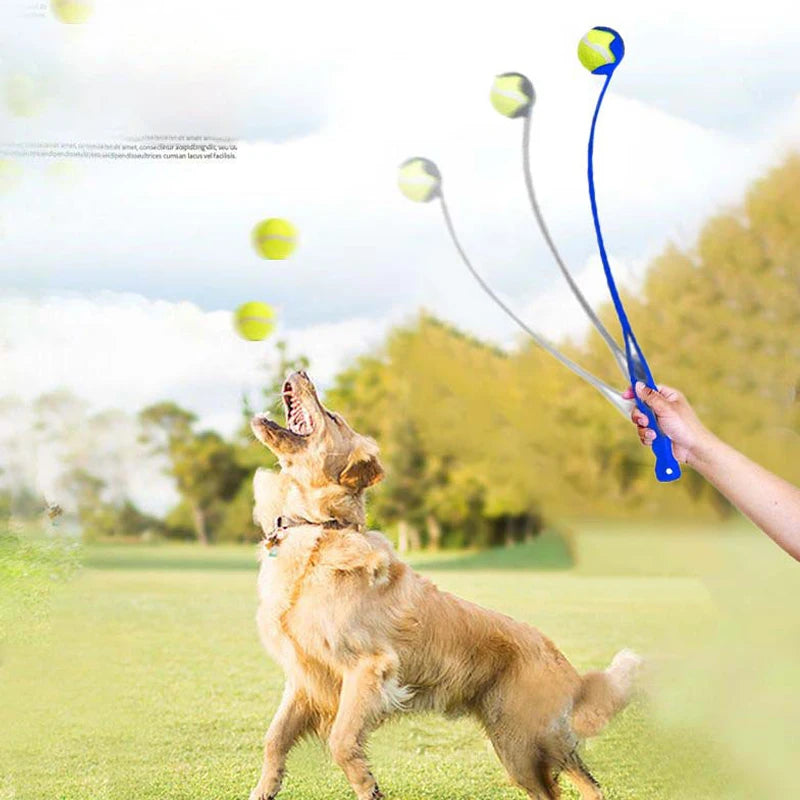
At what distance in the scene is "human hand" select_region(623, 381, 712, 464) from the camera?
1.16m

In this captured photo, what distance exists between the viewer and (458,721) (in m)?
2.57

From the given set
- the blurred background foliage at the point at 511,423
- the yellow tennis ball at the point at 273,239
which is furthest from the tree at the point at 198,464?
the yellow tennis ball at the point at 273,239

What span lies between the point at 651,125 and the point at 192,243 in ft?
5.22

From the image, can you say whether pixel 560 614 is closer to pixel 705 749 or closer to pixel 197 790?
pixel 705 749

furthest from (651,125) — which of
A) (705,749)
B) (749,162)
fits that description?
(705,749)

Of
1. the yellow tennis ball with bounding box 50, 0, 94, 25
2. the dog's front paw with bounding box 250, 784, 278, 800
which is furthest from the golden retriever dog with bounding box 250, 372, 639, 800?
the yellow tennis ball with bounding box 50, 0, 94, 25

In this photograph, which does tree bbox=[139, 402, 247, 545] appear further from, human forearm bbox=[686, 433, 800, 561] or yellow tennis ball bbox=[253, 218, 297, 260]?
human forearm bbox=[686, 433, 800, 561]

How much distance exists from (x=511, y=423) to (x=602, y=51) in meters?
2.97

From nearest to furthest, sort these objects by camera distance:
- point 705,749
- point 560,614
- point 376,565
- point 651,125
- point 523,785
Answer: point 376,565 < point 523,785 < point 705,749 < point 651,125 < point 560,614

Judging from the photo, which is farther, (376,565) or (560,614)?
(560,614)

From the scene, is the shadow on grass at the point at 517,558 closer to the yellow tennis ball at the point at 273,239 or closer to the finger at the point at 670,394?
the yellow tennis ball at the point at 273,239

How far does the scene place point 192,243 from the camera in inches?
160

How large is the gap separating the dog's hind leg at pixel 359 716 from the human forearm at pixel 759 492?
820mm

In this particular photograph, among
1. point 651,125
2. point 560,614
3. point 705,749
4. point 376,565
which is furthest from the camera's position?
point 560,614
